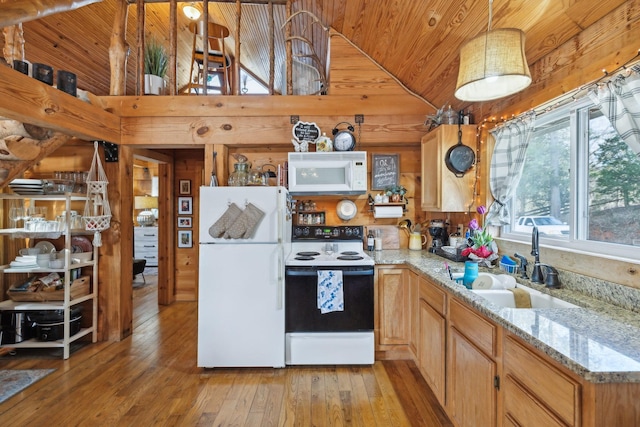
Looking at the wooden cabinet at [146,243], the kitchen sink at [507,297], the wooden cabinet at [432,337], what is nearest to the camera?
the kitchen sink at [507,297]

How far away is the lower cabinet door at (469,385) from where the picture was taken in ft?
4.50

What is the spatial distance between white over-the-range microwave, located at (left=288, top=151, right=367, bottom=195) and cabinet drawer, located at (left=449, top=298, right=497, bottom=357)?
143 centimetres

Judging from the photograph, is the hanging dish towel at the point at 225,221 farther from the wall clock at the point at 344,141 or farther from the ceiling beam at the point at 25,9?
the ceiling beam at the point at 25,9

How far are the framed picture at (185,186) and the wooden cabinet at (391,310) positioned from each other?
125 inches

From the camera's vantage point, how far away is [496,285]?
5.98 ft

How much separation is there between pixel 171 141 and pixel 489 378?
3.19 m

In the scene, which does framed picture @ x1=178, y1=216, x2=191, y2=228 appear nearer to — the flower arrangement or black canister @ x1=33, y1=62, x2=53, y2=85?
black canister @ x1=33, y1=62, x2=53, y2=85

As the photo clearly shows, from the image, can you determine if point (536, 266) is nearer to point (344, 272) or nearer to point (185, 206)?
point (344, 272)

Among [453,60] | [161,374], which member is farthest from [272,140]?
[161,374]

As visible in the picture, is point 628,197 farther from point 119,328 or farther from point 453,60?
point 119,328

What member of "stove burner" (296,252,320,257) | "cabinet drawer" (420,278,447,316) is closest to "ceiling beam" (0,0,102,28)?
"stove burner" (296,252,320,257)

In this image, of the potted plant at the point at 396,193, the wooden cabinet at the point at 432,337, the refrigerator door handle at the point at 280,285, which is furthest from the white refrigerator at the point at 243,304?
the potted plant at the point at 396,193

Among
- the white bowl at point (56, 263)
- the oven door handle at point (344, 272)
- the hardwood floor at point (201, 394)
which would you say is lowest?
the hardwood floor at point (201, 394)

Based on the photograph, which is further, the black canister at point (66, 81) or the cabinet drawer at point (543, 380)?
the black canister at point (66, 81)
